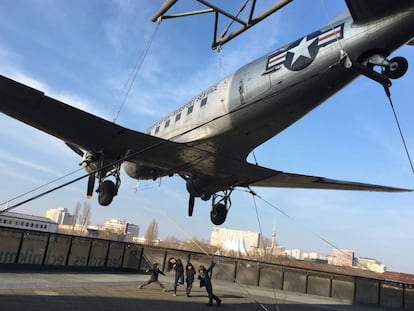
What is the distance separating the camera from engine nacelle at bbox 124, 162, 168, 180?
2103 cm

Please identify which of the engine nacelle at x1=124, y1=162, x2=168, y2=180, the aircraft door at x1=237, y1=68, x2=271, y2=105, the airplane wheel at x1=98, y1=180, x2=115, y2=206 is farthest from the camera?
the engine nacelle at x1=124, y1=162, x2=168, y2=180

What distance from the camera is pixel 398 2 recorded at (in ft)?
29.4

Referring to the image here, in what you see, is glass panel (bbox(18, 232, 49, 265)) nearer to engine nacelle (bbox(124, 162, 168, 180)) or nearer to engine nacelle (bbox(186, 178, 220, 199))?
engine nacelle (bbox(124, 162, 168, 180))

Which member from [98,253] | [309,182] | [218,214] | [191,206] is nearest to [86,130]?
[191,206]

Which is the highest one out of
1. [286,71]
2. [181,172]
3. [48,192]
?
[286,71]

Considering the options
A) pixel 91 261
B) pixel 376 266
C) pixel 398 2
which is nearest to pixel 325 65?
pixel 398 2

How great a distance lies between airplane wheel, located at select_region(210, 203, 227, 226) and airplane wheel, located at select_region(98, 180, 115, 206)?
6.16m

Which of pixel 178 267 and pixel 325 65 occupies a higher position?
pixel 325 65

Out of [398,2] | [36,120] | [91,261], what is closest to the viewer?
[398,2]

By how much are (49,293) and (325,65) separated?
1234cm

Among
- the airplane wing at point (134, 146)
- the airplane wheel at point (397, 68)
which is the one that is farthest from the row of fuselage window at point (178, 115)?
the airplane wheel at point (397, 68)

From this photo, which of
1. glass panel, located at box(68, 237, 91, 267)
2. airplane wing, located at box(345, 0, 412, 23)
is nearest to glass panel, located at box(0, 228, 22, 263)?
glass panel, located at box(68, 237, 91, 267)

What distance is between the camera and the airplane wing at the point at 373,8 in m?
9.05

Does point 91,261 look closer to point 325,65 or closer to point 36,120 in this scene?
point 36,120
